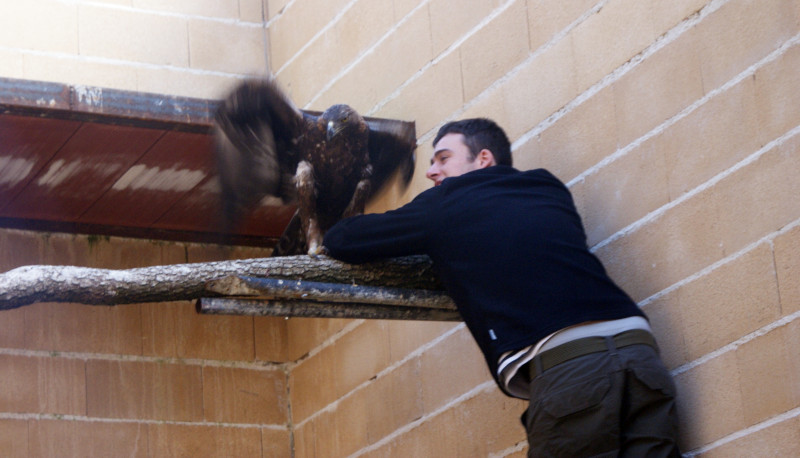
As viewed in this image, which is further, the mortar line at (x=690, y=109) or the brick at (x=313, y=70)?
the brick at (x=313, y=70)

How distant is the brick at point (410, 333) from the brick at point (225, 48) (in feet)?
5.05

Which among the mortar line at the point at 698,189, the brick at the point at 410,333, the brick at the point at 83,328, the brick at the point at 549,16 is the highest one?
the brick at the point at 549,16

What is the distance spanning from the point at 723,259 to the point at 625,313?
294mm

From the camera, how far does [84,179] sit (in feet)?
14.8

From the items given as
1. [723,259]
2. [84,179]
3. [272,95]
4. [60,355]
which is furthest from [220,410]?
[723,259]

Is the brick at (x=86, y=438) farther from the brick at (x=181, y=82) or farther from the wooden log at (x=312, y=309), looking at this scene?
the wooden log at (x=312, y=309)

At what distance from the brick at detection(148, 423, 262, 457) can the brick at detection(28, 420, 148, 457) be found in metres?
0.06

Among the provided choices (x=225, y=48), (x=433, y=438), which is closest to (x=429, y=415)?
(x=433, y=438)

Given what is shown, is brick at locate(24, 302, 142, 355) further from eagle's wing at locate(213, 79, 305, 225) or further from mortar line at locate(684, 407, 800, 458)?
mortar line at locate(684, 407, 800, 458)

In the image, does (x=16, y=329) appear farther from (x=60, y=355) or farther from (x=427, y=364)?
(x=427, y=364)

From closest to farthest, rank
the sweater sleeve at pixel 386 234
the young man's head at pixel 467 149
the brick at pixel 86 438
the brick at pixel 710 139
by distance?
the brick at pixel 710 139
the sweater sleeve at pixel 386 234
the young man's head at pixel 467 149
the brick at pixel 86 438

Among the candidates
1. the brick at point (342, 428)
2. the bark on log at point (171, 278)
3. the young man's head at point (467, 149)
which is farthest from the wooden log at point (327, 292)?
the brick at point (342, 428)

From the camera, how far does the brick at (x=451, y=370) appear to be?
3.91 m

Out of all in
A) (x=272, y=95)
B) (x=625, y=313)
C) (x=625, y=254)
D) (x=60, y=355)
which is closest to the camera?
(x=625, y=313)
